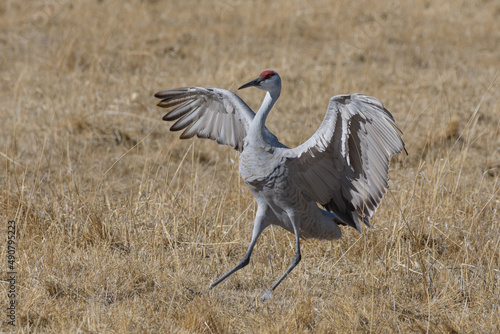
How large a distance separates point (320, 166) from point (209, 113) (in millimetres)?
1062

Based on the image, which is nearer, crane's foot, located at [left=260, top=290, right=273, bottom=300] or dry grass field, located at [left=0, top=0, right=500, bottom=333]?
dry grass field, located at [left=0, top=0, right=500, bottom=333]

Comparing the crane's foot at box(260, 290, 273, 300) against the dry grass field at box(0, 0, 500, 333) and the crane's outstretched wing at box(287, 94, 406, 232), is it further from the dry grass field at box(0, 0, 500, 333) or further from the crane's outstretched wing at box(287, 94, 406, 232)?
the crane's outstretched wing at box(287, 94, 406, 232)

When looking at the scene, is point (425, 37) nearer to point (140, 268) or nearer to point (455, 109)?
point (455, 109)

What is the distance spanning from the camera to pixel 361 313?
3.79 m

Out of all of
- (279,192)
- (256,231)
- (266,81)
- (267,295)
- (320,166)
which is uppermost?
(266,81)

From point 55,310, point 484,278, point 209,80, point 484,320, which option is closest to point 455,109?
point 209,80

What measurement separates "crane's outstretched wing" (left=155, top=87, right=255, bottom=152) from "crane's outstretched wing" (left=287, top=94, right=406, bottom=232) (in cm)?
65

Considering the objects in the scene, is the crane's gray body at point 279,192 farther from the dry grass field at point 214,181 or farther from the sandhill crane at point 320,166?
the dry grass field at point 214,181

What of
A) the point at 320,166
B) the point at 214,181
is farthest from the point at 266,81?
the point at 214,181

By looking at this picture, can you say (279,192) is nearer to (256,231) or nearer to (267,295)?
(256,231)

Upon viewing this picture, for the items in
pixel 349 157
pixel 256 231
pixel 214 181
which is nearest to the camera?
pixel 349 157

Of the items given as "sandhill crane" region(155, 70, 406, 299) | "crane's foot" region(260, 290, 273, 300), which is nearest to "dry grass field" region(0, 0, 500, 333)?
"crane's foot" region(260, 290, 273, 300)

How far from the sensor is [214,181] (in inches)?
231

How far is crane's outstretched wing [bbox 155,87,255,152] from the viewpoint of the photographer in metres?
4.56
